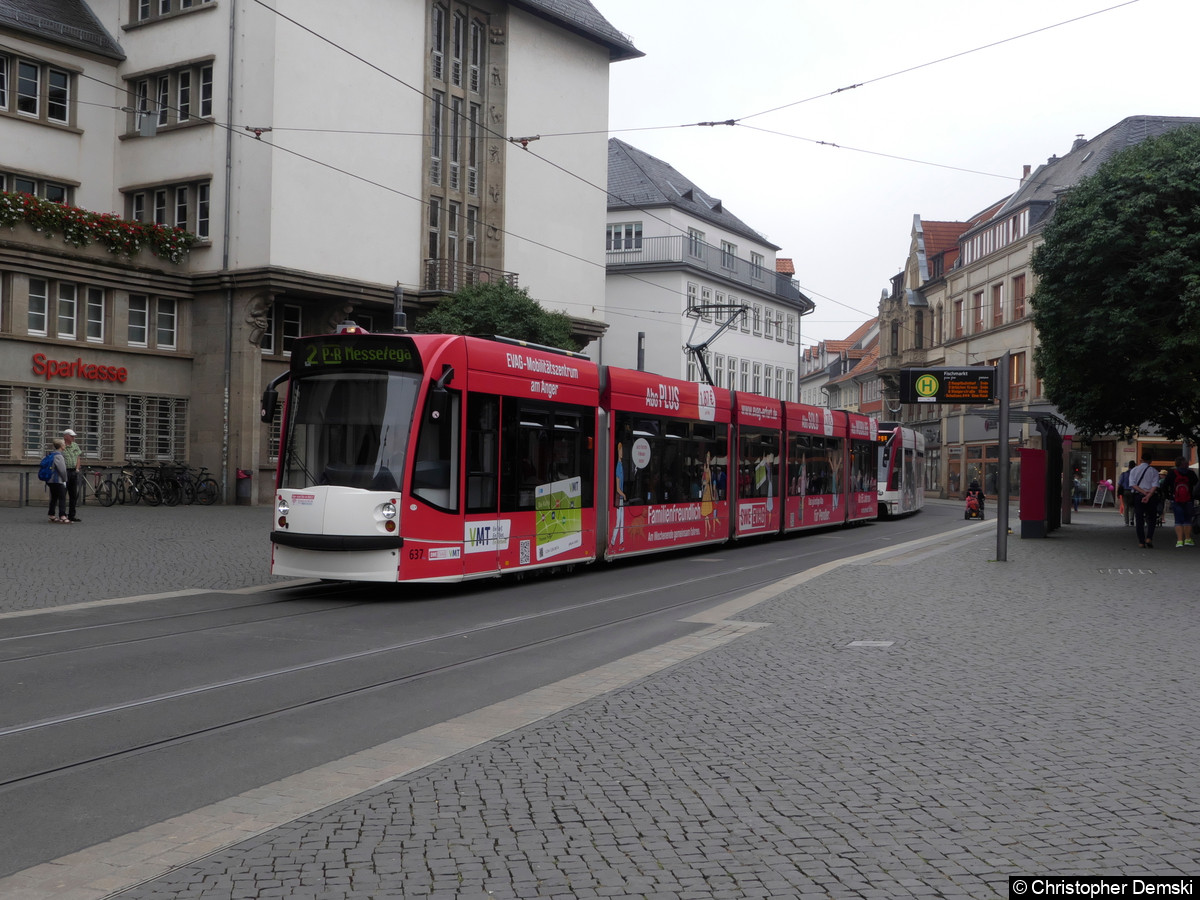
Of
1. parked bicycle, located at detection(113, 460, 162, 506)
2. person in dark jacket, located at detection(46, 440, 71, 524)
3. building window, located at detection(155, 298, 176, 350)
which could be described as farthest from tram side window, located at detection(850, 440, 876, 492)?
building window, located at detection(155, 298, 176, 350)

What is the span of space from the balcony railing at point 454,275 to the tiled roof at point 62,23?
10.5 m

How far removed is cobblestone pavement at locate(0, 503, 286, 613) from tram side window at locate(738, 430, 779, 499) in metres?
8.81

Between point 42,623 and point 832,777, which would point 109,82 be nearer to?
point 42,623

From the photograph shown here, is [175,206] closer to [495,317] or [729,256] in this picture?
[495,317]

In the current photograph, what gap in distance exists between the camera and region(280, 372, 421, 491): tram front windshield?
499 inches

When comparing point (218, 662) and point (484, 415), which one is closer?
point (218, 662)

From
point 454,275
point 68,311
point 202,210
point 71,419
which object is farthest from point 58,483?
point 454,275

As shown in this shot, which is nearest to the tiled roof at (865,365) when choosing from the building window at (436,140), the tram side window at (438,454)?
the building window at (436,140)

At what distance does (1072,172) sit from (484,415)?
49.1 meters

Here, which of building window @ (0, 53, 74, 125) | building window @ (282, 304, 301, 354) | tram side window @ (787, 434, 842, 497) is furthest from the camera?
building window @ (282, 304, 301, 354)

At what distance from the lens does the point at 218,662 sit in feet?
29.3

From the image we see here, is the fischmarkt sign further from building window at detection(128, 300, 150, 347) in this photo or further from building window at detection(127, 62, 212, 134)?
building window at detection(127, 62, 212, 134)

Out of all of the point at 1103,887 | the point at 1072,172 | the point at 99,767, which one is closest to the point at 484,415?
the point at 99,767

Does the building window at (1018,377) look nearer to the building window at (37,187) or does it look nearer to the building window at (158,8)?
the building window at (158,8)
